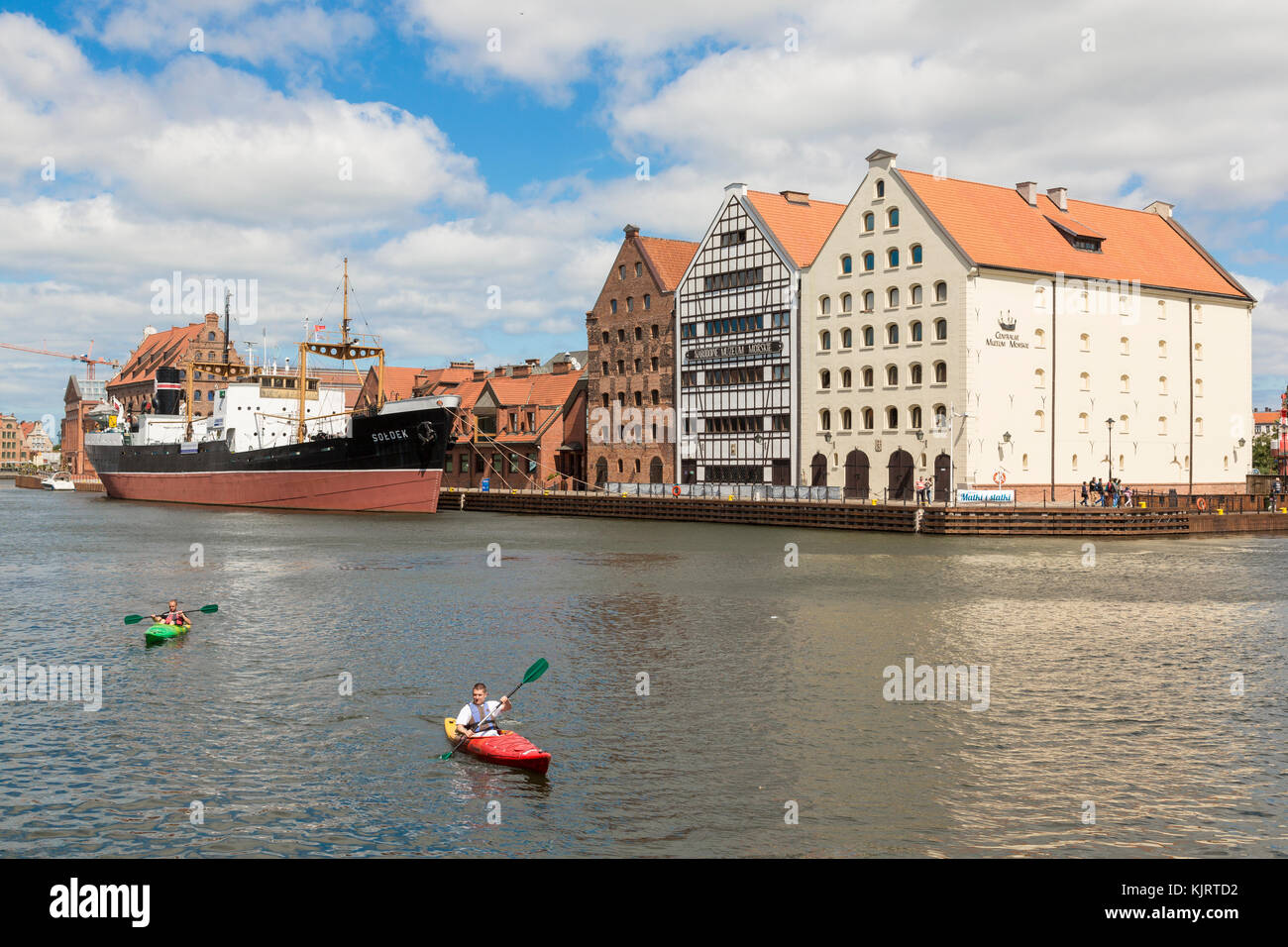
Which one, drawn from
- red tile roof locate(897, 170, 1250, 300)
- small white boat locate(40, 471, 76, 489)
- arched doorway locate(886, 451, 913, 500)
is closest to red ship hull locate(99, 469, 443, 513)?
arched doorway locate(886, 451, 913, 500)

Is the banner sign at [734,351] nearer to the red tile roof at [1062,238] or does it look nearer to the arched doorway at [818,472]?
the arched doorway at [818,472]

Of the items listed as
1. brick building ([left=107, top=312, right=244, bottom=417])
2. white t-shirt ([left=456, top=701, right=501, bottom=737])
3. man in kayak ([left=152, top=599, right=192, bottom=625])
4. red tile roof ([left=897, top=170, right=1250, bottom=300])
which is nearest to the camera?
white t-shirt ([left=456, top=701, right=501, bottom=737])

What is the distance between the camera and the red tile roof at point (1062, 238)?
68.7 meters

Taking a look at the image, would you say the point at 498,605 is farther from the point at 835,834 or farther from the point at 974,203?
the point at 974,203

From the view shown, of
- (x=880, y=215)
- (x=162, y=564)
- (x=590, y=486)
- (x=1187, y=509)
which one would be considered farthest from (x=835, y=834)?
(x=590, y=486)

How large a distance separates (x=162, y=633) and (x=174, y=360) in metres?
156

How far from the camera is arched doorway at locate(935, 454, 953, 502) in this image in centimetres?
6594

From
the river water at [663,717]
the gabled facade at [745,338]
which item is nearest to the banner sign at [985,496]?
the gabled facade at [745,338]

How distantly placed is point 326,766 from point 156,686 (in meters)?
7.40

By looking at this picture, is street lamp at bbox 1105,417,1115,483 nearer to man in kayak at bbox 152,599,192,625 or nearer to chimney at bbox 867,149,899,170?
chimney at bbox 867,149,899,170

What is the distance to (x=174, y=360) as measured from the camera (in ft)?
555

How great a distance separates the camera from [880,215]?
71500 millimetres

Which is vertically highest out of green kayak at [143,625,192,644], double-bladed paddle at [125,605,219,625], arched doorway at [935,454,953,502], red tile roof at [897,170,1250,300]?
red tile roof at [897,170,1250,300]

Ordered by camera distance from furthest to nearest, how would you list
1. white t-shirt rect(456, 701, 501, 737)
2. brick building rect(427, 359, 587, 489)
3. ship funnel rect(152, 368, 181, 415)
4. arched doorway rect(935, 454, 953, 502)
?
ship funnel rect(152, 368, 181, 415), brick building rect(427, 359, 587, 489), arched doorway rect(935, 454, 953, 502), white t-shirt rect(456, 701, 501, 737)
